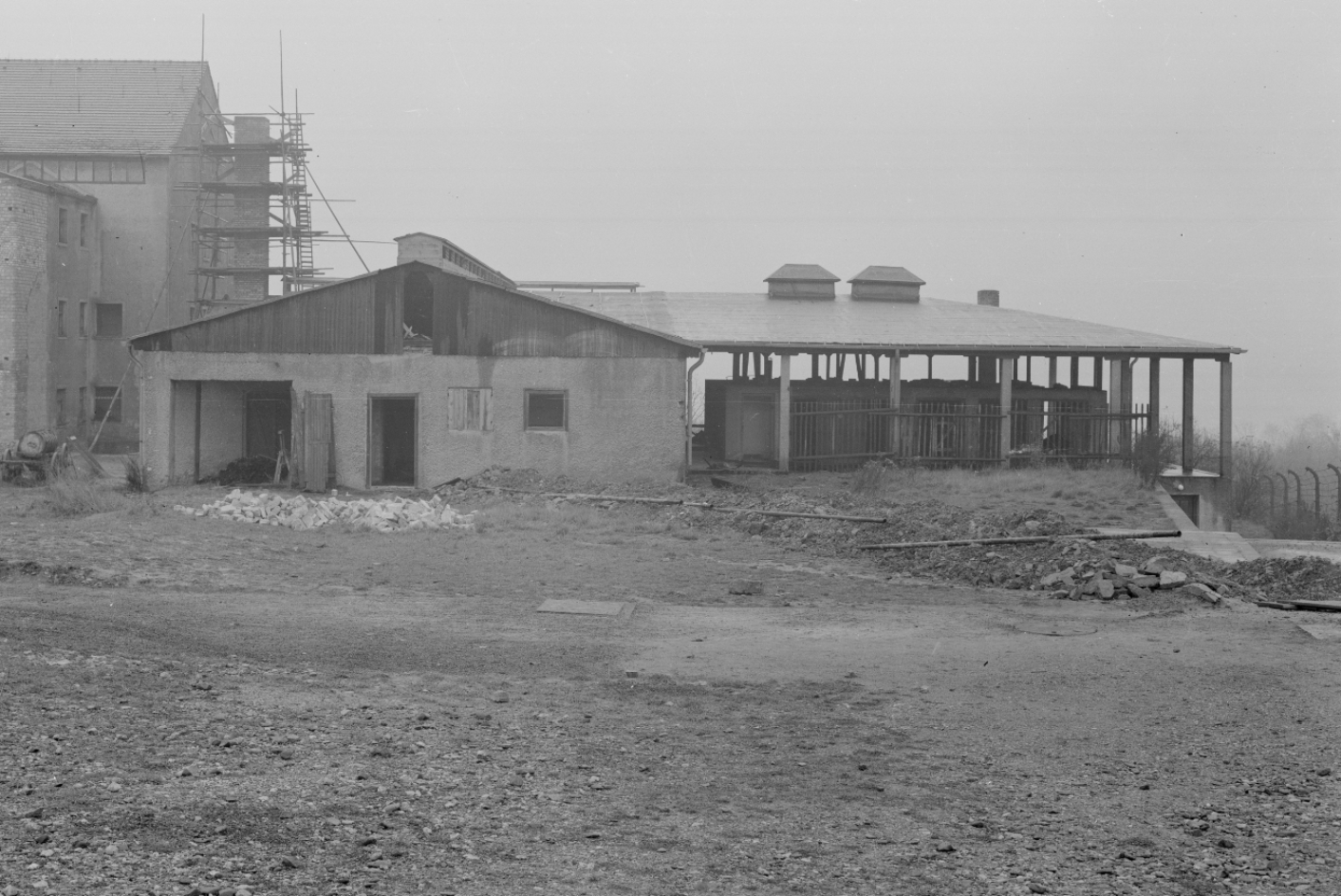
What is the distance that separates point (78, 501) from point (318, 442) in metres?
6.09

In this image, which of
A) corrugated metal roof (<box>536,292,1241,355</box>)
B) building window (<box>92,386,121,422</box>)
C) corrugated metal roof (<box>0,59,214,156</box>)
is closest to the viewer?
corrugated metal roof (<box>536,292,1241,355</box>)

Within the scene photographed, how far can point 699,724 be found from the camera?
8695mm

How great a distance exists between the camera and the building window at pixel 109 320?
4631 centimetres

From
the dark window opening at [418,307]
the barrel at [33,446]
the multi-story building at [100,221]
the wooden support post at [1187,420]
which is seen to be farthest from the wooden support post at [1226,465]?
the multi-story building at [100,221]

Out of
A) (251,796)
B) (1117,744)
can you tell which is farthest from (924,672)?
(251,796)

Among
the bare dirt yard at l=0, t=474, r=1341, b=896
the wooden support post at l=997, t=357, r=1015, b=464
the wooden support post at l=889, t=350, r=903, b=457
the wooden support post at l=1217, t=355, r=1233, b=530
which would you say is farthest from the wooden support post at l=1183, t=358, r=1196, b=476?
the bare dirt yard at l=0, t=474, r=1341, b=896

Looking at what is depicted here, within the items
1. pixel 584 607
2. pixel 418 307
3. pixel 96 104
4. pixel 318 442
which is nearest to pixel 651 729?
pixel 584 607

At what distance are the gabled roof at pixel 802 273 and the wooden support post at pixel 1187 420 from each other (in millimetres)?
9864

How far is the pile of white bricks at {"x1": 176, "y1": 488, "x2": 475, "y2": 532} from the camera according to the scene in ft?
67.3

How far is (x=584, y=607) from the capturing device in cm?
1391

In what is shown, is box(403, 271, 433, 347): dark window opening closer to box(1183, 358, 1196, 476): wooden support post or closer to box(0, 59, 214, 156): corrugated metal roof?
box(1183, 358, 1196, 476): wooden support post

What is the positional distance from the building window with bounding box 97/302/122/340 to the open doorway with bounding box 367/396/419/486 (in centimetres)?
2194

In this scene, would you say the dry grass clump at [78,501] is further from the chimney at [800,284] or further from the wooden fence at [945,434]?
the chimney at [800,284]

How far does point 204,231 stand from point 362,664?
133 feet
